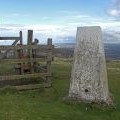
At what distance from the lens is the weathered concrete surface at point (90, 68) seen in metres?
15.6

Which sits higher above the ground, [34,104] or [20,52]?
[20,52]

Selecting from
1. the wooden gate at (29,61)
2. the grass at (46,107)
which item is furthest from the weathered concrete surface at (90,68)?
the wooden gate at (29,61)

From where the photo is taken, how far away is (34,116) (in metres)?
13.5

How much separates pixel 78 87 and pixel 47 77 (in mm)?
3923

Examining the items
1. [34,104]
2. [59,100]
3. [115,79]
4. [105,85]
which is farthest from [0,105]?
[115,79]

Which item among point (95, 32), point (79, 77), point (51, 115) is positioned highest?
point (95, 32)

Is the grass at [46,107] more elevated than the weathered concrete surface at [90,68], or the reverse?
the weathered concrete surface at [90,68]

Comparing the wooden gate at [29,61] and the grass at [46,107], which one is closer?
the grass at [46,107]

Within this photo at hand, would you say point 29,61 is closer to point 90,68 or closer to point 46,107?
point 90,68

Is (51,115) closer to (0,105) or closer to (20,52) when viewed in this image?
(0,105)

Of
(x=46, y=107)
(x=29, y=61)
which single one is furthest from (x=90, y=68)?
(x=29, y=61)

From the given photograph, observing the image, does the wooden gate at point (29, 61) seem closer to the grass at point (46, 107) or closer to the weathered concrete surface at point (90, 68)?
the grass at point (46, 107)

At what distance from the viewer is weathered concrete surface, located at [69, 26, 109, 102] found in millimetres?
15594

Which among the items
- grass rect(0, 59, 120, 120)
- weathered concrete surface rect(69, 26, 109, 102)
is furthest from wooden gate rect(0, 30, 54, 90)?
weathered concrete surface rect(69, 26, 109, 102)
